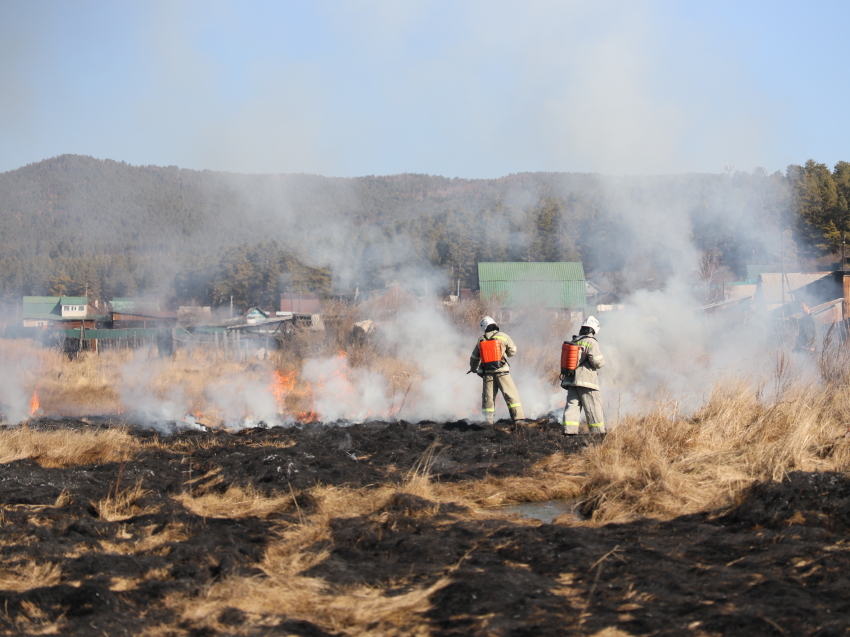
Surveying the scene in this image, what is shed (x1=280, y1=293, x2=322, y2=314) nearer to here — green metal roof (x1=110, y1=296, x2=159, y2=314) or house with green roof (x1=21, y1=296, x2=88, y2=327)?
green metal roof (x1=110, y1=296, x2=159, y2=314)

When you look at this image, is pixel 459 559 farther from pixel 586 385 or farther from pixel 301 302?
pixel 301 302

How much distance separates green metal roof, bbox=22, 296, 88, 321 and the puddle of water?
40.2 metres

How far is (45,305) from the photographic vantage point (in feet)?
155

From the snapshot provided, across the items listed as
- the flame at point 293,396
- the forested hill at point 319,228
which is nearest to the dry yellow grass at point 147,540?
the flame at point 293,396

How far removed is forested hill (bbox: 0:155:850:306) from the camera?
28797 mm

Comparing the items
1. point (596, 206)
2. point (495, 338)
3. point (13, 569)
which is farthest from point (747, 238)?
point (13, 569)

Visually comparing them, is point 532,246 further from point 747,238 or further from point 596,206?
point 747,238

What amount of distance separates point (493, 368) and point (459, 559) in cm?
621

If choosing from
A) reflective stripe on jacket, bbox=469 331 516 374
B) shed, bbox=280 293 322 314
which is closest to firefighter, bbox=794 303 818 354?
reflective stripe on jacket, bbox=469 331 516 374

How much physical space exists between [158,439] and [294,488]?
15.4 feet

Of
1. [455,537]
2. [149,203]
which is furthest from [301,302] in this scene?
[455,537]

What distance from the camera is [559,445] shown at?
8.91 metres

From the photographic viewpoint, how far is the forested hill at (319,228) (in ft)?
94.5

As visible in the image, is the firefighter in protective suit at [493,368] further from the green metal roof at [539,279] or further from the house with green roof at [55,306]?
the house with green roof at [55,306]
